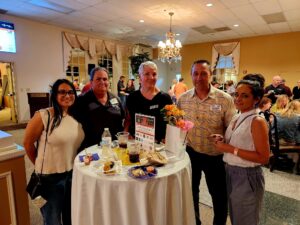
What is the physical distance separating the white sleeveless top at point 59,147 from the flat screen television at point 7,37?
6.11 metres

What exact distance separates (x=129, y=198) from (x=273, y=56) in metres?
9.77

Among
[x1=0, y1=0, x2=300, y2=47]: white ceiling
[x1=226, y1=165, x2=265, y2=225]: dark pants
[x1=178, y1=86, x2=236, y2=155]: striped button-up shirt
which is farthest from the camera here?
[x1=0, y1=0, x2=300, y2=47]: white ceiling

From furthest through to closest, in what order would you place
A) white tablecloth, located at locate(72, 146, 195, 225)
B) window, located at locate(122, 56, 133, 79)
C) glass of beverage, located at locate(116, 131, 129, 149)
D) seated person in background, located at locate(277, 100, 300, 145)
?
1. window, located at locate(122, 56, 133, 79)
2. seated person in background, located at locate(277, 100, 300, 145)
3. glass of beverage, located at locate(116, 131, 129, 149)
4. white tablecloth, located at locate(72, 146, 195, 225)

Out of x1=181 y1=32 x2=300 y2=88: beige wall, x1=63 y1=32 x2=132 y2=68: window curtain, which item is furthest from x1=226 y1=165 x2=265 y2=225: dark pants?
x1=181 y1=32 x2=300 y2=88: beige wall

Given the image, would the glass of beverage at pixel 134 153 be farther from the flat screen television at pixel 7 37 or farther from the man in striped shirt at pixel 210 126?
the flat screen television at pixel 7 37

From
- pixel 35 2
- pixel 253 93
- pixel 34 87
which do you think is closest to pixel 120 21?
pixel 35 2

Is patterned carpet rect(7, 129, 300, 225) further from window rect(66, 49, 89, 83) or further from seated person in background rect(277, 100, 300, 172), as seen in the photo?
window rect(66, 49, 89, 83)

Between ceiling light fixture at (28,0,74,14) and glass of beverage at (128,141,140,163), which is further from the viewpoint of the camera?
ceiling light fixture at (28,0,74,14)

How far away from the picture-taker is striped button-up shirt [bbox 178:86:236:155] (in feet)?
6.00

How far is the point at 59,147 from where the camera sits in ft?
5.30

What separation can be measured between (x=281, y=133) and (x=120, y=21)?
5663mm

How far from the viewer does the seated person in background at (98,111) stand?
188 centimetres

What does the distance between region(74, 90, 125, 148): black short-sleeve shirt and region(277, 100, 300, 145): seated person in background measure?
284 cm

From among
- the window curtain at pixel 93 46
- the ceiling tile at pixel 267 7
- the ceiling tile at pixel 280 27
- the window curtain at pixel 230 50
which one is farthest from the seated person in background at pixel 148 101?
the window curtain at pixel 230 50
